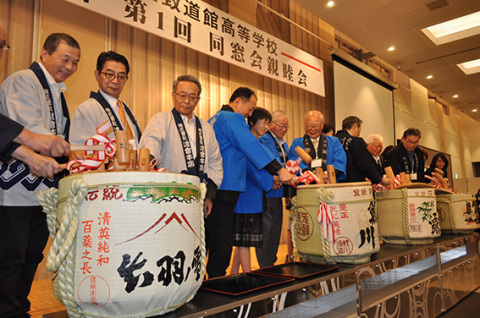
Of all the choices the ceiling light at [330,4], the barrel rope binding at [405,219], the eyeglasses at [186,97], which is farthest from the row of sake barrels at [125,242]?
the ceiling light at [330,4]

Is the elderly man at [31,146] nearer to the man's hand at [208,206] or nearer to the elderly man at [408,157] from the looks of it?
the man's hand at [208,206]

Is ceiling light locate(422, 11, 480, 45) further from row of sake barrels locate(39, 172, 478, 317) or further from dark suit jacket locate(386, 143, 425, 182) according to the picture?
row of sake barrels locate(39, 172, 478, 317)

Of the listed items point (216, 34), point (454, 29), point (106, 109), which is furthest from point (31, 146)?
point (454, 29)

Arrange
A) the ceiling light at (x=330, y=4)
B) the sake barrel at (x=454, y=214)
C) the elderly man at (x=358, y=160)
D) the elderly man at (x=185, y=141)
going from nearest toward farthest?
1. the elderly man at (x=185, y=141)
2. the sake barrel at (x=454, y=214)
3. the elderly man at (x=358, y=160)
4. the ceiling light at (x=330, y=4)

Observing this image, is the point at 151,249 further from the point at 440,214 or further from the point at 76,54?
the point at 440,214

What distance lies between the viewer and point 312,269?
1309 mm

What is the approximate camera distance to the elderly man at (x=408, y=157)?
3615mm

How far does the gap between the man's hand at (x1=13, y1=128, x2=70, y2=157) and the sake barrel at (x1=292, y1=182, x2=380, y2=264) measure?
91cm

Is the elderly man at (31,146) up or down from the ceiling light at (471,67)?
down

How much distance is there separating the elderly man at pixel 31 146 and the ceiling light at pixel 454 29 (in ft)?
22.6

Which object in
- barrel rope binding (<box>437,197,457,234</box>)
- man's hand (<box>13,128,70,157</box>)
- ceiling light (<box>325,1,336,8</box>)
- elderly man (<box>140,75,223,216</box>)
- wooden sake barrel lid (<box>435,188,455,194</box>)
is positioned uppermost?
ceiling light (<box>325,1,336,8</box>)

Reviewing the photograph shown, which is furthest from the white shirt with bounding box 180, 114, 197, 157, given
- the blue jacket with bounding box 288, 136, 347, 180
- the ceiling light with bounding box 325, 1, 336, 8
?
the ceiling light with bounding box 325, 1, 336, 8

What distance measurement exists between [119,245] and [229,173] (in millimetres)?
1346

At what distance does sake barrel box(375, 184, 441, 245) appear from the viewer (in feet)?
6.26
